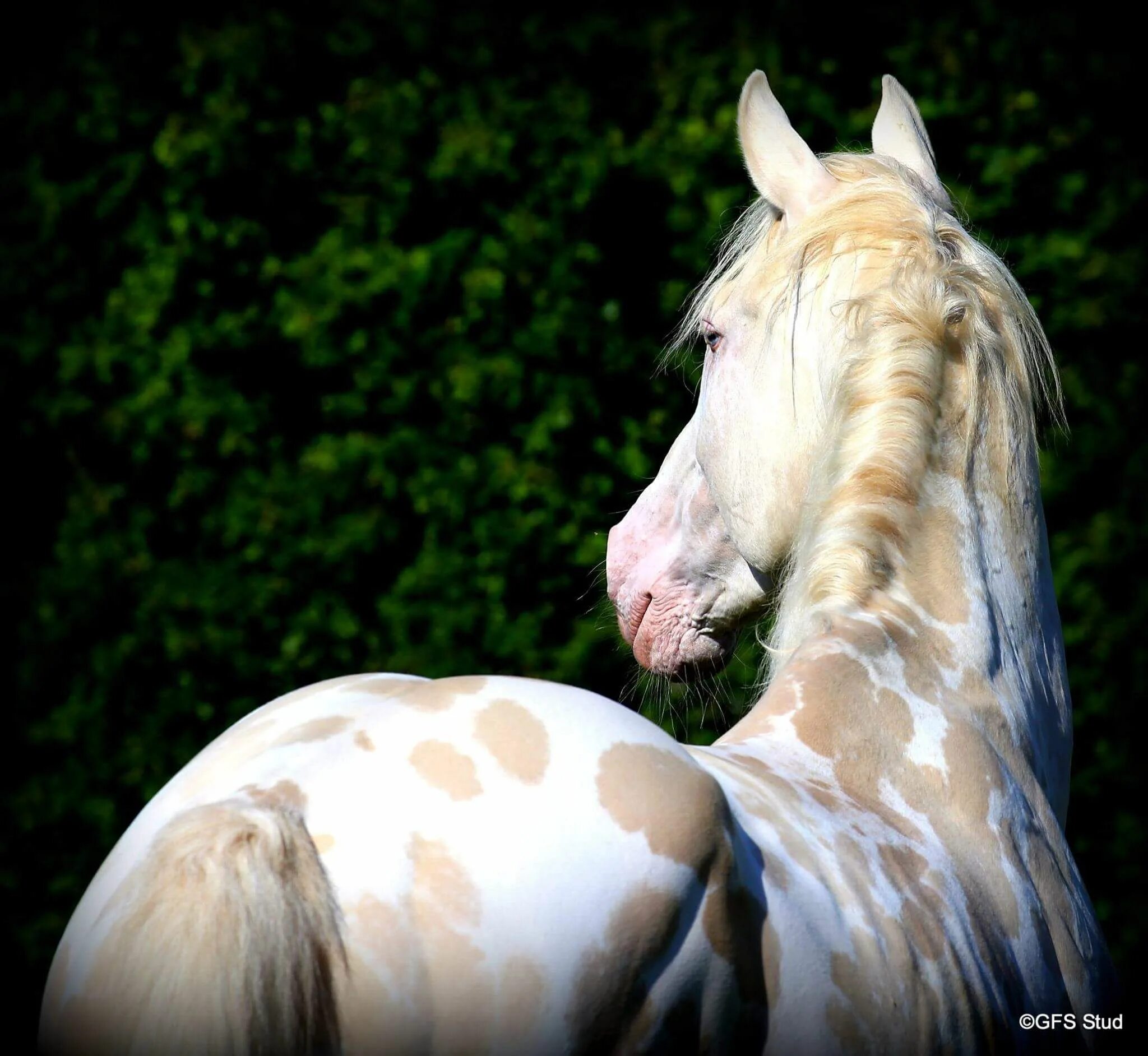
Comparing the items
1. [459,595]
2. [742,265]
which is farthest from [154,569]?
[742,265]

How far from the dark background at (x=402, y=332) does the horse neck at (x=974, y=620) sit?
1775 mm

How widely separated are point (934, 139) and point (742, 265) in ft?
6.88

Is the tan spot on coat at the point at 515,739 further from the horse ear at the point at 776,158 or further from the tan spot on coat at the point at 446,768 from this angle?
the horse ear at the point at 776,158

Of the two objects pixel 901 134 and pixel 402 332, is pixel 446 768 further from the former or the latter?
pixel 402 332

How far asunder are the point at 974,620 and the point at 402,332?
2.32m

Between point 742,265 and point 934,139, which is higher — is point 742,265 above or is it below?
below

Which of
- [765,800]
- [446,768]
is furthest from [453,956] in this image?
[765,800]

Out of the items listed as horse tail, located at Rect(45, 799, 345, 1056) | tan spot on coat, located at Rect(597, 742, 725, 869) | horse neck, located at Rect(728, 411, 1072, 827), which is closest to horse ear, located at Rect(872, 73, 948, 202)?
horse neck, located at Rect(728, 411, 1072, 827)

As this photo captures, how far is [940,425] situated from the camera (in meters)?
1.66

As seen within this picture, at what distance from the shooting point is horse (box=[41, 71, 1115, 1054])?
102cm

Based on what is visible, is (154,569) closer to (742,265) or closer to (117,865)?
(742,265)

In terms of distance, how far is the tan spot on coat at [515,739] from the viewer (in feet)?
3.62

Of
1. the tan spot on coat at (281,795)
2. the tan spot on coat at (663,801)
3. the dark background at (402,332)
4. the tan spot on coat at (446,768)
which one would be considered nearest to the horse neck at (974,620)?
the tan spot on coat at (663,801)

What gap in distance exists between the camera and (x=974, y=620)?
1.61 meters
